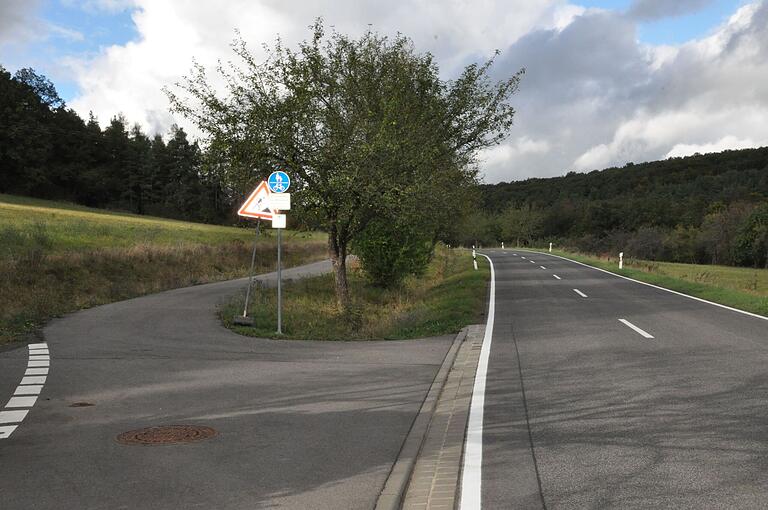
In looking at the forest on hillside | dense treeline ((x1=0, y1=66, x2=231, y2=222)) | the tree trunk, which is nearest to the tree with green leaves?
the tree trunk

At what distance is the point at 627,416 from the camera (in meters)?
5.92

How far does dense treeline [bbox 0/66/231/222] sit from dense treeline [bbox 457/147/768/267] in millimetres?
50027

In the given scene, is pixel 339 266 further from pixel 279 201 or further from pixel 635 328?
pixel 635 328

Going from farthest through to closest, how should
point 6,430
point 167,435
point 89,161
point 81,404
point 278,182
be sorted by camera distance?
point 89,161
point 278,182
point 81,404
point 6,430
point 167,435

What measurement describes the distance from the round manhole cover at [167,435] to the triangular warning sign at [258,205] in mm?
7282

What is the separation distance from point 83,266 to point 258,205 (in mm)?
13281

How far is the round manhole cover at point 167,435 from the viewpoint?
17.3 ft

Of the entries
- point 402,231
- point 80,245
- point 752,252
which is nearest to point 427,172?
point 402,231

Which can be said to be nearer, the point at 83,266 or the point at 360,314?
the point at 360,314

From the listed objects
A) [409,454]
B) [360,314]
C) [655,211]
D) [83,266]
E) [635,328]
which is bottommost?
[360,314]

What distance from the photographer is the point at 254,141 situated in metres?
15.1

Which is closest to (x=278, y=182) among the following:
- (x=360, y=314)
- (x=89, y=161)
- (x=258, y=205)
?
(x=258, y=205)

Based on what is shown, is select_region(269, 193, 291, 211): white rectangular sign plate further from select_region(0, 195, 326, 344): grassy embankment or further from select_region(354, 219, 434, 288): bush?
select_region(354, 219, 434, 288): bush

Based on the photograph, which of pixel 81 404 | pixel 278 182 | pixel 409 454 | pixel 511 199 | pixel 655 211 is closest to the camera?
pixel 409 454
